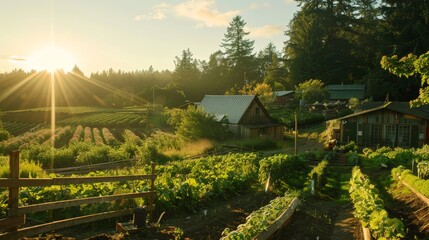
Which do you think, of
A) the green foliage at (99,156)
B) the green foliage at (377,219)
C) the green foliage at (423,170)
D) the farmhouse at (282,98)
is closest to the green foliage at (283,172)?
the green foliage at (377,219)

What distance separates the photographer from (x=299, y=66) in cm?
7719

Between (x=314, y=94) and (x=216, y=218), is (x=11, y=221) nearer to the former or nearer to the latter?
(x=216, y=218)

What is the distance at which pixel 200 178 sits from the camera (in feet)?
50.8

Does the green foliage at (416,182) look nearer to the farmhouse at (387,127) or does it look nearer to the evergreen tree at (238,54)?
the farmhouse at (387,127)

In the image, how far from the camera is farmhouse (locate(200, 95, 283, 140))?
40.3 m

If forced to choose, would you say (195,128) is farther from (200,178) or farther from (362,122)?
(200,178)

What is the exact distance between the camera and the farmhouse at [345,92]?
216 ft

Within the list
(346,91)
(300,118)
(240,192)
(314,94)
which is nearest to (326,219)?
(240,192)

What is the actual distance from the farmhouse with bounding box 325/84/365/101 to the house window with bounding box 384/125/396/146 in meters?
30.1

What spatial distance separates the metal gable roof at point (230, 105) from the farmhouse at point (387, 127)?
10.4 m

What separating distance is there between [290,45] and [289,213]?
7281cm

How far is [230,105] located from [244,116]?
2927 mm

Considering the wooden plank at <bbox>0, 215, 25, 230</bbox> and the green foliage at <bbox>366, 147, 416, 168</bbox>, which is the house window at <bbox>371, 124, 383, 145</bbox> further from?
the wooden plank at <bbox>0, 215, 25, 230</bbox>

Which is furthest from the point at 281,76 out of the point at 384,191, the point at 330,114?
the point at 384,191
